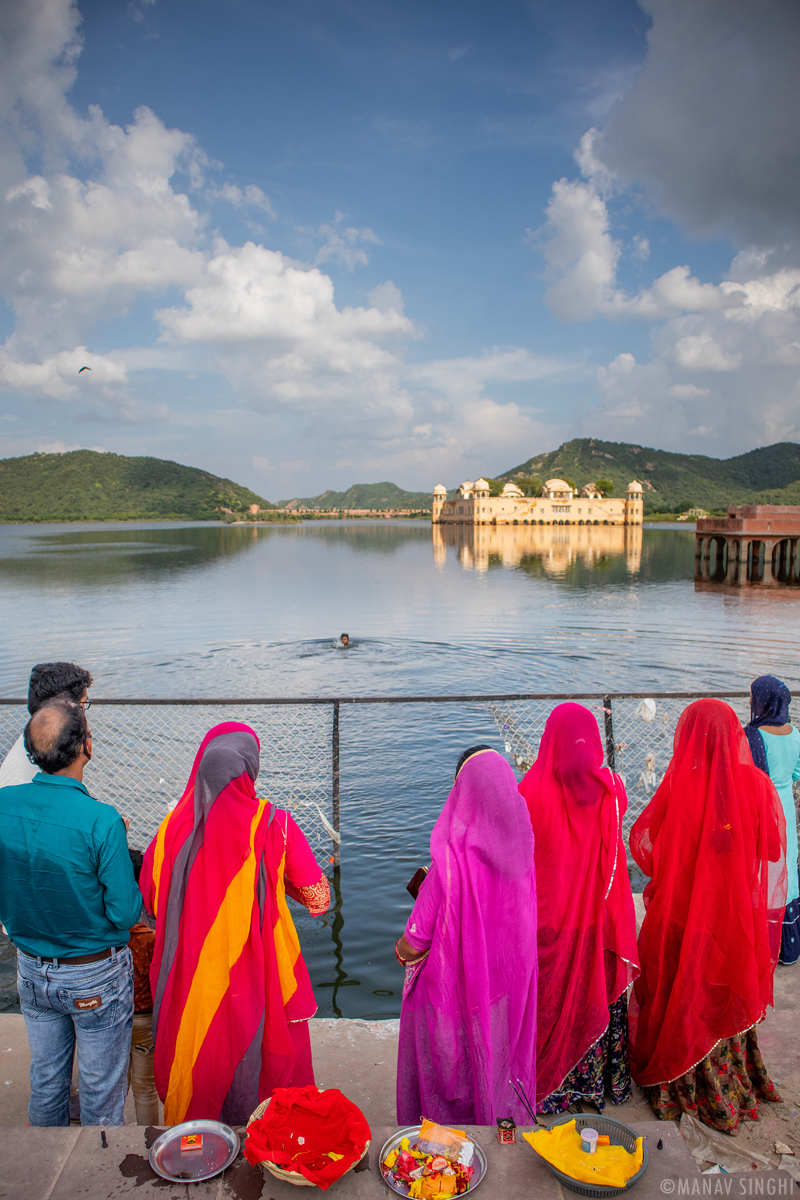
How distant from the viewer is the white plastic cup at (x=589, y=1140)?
1956 mm

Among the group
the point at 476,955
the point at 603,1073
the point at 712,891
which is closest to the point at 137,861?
the point at 476,955

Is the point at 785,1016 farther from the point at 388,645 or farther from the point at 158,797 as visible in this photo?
Answer: the point at 388,645

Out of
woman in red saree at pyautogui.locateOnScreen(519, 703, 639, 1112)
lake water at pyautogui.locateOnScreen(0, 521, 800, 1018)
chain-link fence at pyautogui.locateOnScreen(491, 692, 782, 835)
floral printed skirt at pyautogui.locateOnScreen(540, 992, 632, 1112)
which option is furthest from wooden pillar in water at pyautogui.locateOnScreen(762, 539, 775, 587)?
woman in red saree at pyautogui.locateOnScreen(519, 703, 639, 1112)

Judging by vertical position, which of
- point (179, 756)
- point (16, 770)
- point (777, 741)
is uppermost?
point (16, 770)

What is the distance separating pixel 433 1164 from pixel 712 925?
1.59m

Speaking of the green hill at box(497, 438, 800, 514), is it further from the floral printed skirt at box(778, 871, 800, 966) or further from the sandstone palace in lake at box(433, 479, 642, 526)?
the floral printed skirt at box(778, 871, 800, 966)

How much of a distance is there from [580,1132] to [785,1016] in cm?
227

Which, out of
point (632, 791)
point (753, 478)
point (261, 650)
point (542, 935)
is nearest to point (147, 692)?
point (261, 650)

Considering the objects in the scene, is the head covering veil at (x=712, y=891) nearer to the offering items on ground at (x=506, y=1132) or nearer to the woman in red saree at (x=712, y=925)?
the woman in red saree at (x=712, y=925)

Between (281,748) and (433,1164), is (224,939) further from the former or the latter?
(281,748)

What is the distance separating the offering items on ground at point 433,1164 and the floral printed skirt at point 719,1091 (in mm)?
1474

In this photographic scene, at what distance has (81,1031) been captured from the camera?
2.56m

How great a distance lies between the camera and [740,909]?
290 centimetres

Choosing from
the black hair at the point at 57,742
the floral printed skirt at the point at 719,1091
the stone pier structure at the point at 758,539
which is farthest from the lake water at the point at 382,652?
the black hair at the point at 57,742
